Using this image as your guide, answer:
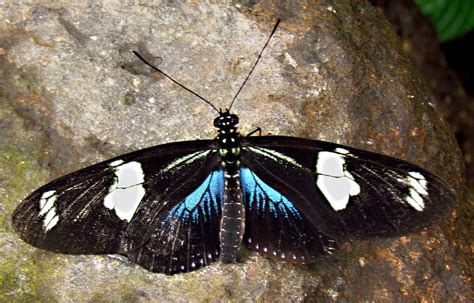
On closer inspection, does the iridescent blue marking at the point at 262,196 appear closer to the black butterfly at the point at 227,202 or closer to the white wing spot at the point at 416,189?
the black butterfly at the point at 227,202

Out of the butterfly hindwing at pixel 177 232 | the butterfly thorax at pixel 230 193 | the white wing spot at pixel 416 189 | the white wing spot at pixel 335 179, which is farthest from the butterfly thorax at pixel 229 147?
the white wing spot at pixel 416 189

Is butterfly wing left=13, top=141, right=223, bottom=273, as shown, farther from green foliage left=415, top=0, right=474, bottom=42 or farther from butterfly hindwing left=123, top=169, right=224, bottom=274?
green foliage left=415, top=0, right=474, bottom=42

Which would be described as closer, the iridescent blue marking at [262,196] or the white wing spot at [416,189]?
the white wing spot at [416,189]

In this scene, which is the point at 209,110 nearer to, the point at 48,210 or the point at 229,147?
the point at 229,147

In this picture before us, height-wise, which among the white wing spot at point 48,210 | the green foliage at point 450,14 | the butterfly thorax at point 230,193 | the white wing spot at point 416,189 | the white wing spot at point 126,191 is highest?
the white wing spot at point 416,189

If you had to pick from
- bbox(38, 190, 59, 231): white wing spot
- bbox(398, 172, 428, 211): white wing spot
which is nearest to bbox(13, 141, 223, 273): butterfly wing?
bbox(38, 190, 59, 231): white wing spot

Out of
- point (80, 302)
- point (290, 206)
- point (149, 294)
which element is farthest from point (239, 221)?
point (80, 302)

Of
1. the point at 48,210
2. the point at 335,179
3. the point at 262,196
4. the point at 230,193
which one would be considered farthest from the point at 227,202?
the point at 48,210
